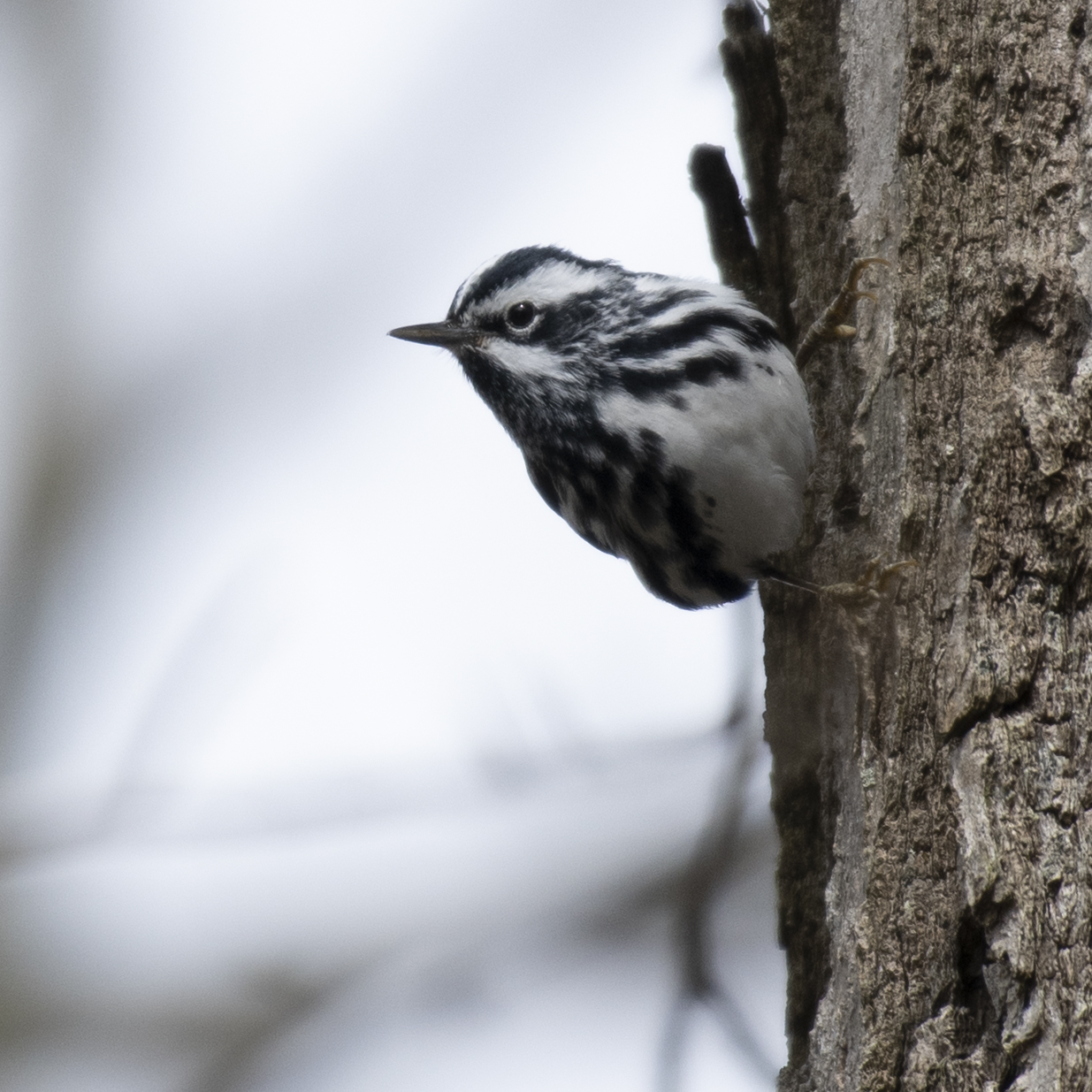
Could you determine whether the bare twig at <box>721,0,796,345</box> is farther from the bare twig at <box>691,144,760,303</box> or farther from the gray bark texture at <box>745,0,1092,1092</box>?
the gray bark texture at <box>745,0,1092,1092</box>

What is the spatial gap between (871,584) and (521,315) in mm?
1582

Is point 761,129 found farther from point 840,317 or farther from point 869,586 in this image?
point 869,586

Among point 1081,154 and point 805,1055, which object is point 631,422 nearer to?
point 1081,154

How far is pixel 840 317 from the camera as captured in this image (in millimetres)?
3012

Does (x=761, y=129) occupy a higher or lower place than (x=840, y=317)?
higher

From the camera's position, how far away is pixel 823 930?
9.20 feet

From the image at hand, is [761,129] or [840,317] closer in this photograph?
[840,317]

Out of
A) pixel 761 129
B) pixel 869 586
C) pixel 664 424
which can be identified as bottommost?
pixel 869 586

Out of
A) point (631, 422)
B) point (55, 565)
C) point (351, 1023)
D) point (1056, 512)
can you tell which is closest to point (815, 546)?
point (631, 422)

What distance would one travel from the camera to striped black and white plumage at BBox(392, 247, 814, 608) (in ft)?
9.83

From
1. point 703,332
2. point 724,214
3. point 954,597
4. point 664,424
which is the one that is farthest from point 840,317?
point 954,597

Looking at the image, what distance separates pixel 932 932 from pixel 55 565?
2547 millimetres

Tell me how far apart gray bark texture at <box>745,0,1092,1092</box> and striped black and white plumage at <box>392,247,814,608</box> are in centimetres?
16

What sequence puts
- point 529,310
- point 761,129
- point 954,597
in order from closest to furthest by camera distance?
1. point 954,597
2. point 761,129
3. point 529,310
